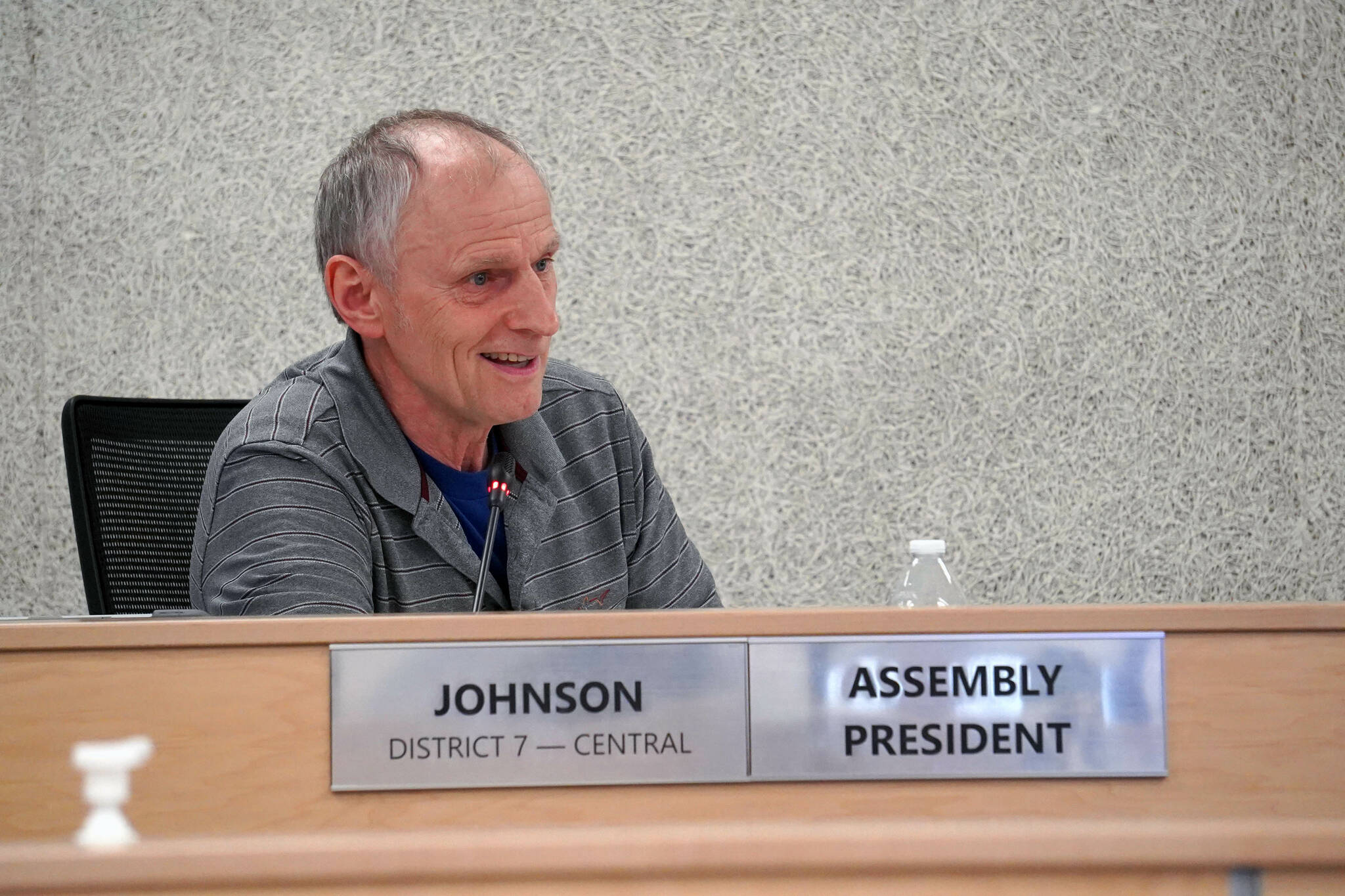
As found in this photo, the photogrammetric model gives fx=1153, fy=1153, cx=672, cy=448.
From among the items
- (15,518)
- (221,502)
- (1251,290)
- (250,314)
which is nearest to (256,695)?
(221,502)

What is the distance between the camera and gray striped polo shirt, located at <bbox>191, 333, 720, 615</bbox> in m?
0.95

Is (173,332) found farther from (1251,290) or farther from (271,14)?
(1251,290)

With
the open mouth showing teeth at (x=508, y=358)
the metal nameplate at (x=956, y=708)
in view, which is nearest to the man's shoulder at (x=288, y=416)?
the open mouth showing teeth at (x=508, y=358)

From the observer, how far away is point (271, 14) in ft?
6.18

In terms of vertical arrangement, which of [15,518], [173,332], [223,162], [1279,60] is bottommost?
[15,518]

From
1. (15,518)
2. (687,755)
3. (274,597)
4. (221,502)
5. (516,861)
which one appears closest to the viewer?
(516,861)

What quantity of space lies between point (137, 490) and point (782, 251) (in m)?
1.05

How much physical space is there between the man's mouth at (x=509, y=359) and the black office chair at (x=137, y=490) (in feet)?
1.25

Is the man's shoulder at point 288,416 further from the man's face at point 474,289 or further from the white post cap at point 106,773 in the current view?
the white post cap at point 106,773

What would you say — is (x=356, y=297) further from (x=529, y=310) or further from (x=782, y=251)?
(x=782, y=251)

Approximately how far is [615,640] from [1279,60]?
6.21 feet

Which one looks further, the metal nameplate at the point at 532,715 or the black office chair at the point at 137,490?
the black office chair at the point at 137,490

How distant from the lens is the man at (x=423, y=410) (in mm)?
1023

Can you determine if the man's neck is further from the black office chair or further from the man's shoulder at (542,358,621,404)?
the black office chair
